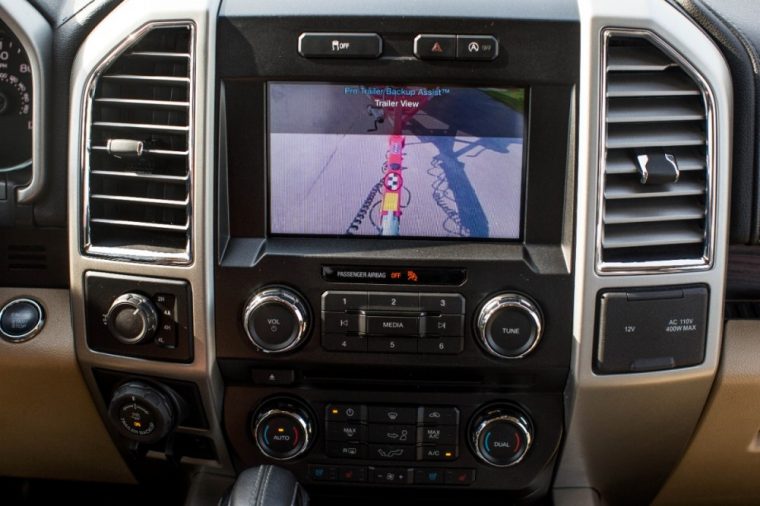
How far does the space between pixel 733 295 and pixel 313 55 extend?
43.0 inches

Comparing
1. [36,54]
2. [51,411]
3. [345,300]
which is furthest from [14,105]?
[345,300]

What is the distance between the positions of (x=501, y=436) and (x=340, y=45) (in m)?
0.90

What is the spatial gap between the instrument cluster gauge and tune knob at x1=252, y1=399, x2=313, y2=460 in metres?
0.79

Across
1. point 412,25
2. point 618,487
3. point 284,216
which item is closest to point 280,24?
point 412,25

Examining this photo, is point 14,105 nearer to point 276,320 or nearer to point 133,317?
point 133,317

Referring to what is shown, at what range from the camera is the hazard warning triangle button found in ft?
5.57

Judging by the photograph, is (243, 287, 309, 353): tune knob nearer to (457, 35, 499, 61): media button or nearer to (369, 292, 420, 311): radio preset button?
(369, 292, 420, 311): radio preset button

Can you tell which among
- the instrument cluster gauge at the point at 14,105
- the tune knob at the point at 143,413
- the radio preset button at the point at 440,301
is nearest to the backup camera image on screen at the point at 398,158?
the radio preset button at the point at 440,301

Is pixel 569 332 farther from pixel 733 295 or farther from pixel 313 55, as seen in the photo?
pixel 313 55

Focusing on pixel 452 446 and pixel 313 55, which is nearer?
pixel 313 55

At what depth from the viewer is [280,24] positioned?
5.64ft

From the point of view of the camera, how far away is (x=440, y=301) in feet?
5.90

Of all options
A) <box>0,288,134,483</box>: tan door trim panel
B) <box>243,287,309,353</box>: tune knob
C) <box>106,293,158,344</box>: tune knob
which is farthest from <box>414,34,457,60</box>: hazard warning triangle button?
<box>0,288,134,483</box>: tan door trim panel

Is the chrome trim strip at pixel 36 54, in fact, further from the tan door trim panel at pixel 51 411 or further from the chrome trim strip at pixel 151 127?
the tan door trim panel at pixel 51 411
